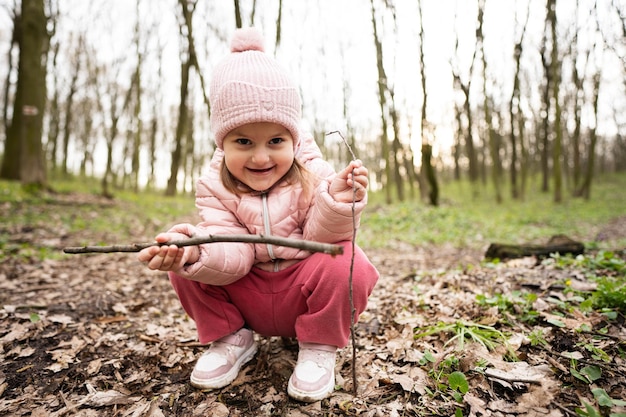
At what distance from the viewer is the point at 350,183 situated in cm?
149

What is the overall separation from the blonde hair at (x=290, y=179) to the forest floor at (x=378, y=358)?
40.0 inches

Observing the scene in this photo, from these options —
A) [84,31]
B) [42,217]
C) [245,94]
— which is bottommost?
[42,217]

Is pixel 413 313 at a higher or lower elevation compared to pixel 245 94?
lower

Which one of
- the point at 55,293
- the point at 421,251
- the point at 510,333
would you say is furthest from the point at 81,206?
the point at 510,333

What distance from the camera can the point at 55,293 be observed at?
3.20 meters

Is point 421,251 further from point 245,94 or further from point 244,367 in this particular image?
point 245,94

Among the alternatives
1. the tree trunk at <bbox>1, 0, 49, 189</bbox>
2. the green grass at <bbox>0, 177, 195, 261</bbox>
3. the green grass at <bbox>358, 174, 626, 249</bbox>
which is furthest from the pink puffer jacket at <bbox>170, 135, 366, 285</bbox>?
the tree trunk at <bbox>1, 0, 49, 189</bbox>

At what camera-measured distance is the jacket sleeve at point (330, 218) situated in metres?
1.54

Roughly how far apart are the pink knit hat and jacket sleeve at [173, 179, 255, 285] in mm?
346

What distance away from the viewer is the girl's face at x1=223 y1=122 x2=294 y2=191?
179 centimetres

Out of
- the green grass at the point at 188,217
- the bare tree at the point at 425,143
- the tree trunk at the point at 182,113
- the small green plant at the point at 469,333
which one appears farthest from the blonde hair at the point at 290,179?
the tree trunk at the point at 182,113

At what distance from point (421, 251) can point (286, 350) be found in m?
4.95

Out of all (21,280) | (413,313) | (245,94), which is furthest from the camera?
(21,280)

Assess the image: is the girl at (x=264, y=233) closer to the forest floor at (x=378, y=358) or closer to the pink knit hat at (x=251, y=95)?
the pink knit hat at (x=251, y=95)
